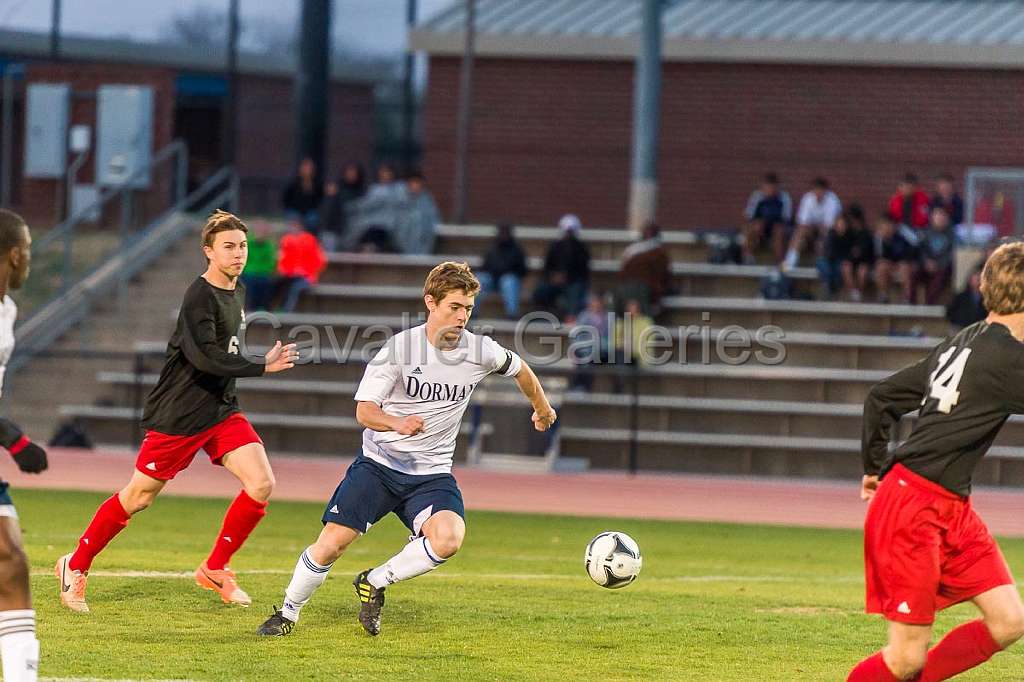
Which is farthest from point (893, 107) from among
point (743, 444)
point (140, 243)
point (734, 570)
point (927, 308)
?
point (734, 570)

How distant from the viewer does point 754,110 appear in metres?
26.0

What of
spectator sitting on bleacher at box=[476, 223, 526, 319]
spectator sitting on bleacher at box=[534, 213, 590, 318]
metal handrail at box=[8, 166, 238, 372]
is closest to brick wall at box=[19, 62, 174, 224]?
metal handrail at box=[8, 166, 238, 372]

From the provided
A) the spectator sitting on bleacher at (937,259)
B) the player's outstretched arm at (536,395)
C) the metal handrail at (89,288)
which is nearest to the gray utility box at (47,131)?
the metal handrail at (89,288)

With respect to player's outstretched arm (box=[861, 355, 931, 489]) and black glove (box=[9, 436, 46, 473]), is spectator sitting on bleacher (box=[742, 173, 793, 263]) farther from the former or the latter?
black glove (box=[9, 436, 46, 473])

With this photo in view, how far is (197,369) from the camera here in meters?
8.16

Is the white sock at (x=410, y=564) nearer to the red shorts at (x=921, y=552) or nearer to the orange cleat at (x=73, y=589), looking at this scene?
the orange cleat at (x=73, y=589)

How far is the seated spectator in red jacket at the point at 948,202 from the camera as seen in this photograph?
21344mm

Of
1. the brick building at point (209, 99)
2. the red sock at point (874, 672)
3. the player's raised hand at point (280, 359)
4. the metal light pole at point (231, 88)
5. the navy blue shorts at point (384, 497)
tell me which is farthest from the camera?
the metal light pole at point (231, 88)

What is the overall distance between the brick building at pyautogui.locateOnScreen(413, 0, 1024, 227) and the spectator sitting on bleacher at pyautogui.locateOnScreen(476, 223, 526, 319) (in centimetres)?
572

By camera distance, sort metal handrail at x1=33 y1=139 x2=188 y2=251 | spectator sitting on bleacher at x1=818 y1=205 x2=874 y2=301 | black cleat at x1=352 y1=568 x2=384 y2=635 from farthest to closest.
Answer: metal handrail at x1=33 y1=139 x2=188 y2=251, spectator sitting on bleacher at x1=818 y1=205 x2=874 y2=301, black cleat at x1=352 y1=568 x2=384 y2=635

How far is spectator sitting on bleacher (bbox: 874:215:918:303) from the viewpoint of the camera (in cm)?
2106

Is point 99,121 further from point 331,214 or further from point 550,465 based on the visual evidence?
point 550,465

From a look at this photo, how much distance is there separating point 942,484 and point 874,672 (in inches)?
30.1

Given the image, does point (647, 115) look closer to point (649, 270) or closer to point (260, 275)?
point (649, 270)
